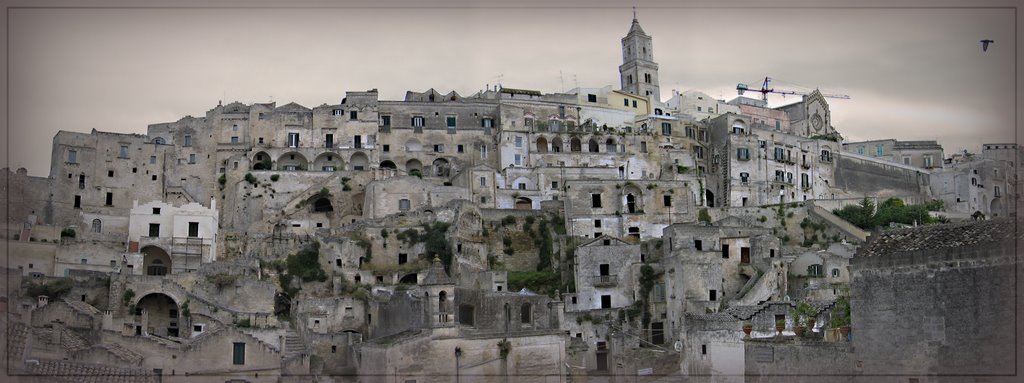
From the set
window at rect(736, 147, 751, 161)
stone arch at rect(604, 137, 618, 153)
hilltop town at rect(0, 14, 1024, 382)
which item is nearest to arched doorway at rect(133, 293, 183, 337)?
hilltop town at rect(0, 14, 1024, 382)

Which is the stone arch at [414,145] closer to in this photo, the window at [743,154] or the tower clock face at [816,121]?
the window at [743,154]

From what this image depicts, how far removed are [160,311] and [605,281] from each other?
1673cm

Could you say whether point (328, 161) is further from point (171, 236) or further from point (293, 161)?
point (171, 236)

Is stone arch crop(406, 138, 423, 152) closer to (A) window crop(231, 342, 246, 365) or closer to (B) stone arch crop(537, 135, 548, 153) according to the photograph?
(B) stone arch crop(537, 135, 548, 153)

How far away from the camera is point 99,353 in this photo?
3925cm

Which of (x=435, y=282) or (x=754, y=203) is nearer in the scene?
(x=435, y=282)

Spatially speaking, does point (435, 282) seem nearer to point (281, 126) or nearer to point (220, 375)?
point (220, 375)

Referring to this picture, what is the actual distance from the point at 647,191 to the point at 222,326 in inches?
837

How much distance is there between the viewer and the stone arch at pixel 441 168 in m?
64.0

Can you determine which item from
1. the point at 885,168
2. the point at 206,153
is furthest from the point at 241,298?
the point at 885,168

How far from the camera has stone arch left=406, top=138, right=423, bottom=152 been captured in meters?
65.4

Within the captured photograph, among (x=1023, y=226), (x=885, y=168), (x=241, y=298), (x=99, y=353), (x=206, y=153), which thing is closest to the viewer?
(x=1023, y=226)

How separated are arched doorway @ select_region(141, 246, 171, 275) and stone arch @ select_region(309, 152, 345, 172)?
12.5 meters

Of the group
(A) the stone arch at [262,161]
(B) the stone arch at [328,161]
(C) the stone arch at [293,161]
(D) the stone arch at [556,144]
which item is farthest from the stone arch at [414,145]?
(A) the stone arch at [262,161]
